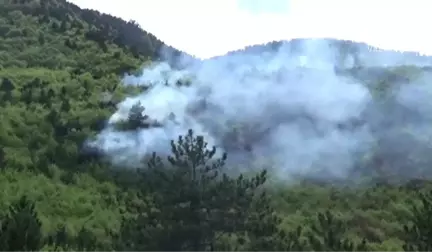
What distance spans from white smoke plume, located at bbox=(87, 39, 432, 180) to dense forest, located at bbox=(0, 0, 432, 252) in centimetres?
193

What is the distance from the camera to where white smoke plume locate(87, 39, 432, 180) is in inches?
1370

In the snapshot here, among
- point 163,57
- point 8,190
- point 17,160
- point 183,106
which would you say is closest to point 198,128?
point 183,106

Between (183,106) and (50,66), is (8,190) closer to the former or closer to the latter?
(183,106)

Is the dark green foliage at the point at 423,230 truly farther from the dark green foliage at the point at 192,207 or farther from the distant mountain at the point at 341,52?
the distant mountain at the point at 341,52

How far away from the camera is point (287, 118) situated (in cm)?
4075

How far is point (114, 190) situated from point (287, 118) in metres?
Answer: 15.0

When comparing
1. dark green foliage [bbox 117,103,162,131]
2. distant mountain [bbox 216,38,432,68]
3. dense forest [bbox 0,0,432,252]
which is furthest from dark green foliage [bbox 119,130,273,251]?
distant mountain [bbox 216,38,432,68]

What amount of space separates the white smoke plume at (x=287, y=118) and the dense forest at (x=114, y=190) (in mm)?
1935

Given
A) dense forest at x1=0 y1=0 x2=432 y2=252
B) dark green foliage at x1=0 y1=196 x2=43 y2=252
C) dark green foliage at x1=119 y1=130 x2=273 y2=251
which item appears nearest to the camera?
dark green foliage at x1=0 y1=196 x2=43 y2=252

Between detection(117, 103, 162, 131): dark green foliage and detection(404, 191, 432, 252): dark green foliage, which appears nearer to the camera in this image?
detection(404, 191, 432, 252): dark green foliage

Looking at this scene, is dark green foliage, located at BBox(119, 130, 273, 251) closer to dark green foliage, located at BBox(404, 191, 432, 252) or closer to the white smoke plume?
dark green foliage, located at BBox(404, 191, 432, 252)

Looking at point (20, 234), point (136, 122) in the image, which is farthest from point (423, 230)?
point (136, 122)

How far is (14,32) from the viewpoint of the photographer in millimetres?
50844

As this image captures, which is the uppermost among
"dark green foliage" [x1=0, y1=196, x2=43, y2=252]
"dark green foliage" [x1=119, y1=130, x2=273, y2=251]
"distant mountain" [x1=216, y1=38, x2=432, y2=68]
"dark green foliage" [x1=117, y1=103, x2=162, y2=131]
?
"distant mountain" [x1=216, y1=38, x2=432, y2=68]
